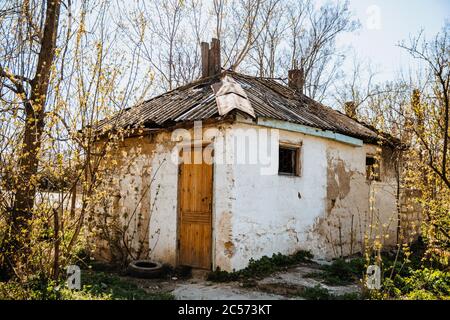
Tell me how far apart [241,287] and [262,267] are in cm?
94

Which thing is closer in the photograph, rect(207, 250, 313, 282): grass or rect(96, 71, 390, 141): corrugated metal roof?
rect(207, 250, 313, 282): grass

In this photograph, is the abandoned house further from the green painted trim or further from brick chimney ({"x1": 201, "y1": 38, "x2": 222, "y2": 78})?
brick chimney ({"x1": 201, "y1": 38, "x2": 222, "y2": 78})

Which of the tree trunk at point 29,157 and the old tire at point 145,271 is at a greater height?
the tree trunk at point 29,157

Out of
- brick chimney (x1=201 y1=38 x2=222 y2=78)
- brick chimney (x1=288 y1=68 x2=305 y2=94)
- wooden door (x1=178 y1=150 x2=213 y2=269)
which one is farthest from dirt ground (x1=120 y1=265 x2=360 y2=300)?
brick chimney (x1=288 y1=68 x2=305 y2=94)

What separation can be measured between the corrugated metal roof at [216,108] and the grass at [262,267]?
2.80 m

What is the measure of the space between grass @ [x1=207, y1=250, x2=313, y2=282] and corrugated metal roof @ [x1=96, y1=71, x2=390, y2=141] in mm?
2802

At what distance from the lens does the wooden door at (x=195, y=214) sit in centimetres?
757

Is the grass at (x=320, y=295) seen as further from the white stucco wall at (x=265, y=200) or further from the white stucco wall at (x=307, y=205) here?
the white stucco wall at (x=307, y=205)

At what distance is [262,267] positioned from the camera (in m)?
7.32

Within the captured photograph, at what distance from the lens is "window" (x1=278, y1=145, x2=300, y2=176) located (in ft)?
27.9

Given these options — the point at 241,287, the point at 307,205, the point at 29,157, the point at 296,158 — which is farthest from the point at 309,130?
the point at 29,157

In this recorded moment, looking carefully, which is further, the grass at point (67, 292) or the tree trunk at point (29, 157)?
the tree trunk at point (29, 157)

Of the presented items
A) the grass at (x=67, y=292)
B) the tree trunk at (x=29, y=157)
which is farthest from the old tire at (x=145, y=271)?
the tree trunk at (x=29, y=157)

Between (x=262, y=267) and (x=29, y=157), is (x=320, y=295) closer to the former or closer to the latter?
(x=262, y=267)
